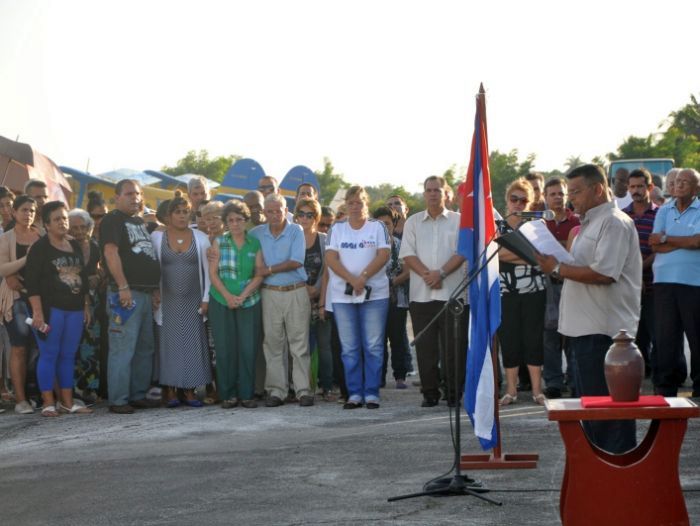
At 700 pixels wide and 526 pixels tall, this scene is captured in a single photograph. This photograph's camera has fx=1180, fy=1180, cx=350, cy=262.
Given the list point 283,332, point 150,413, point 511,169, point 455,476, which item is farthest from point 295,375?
point 511,169

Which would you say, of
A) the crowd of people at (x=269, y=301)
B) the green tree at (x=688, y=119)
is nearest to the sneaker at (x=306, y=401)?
the crowd of people at (x=269, y=301)

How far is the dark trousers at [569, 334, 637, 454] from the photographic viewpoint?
713cm

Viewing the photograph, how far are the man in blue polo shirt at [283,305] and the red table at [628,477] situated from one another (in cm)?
605

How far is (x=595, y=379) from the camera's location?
24.5ft

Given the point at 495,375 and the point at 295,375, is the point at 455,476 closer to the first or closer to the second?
the point at 495,375

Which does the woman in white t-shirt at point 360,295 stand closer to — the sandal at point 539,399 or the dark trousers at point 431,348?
the dark trousers at point 431,348

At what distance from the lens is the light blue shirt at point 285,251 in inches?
478

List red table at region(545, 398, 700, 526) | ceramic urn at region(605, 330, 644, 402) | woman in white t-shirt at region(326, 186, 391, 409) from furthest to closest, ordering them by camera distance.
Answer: woman in white t-shirt at region(326, 186, 391, 409), ceramic urn at region(605, 330, 644, 402), red table at region(545, 398, 700, 526)

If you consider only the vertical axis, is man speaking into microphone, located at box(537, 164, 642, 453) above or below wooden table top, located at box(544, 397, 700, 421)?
above

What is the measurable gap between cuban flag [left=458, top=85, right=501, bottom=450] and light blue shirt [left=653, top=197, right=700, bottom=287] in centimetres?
337

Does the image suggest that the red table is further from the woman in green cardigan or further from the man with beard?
the woman in green cardigan

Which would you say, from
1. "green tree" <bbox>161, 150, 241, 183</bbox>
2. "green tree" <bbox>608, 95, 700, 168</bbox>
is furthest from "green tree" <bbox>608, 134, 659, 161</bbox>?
"green tree" <bbox>161, 150, 241, 183</bbox>

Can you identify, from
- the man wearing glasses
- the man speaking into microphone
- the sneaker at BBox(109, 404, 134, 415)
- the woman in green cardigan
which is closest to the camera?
the man speaking into microphone

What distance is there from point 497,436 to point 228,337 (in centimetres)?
450
